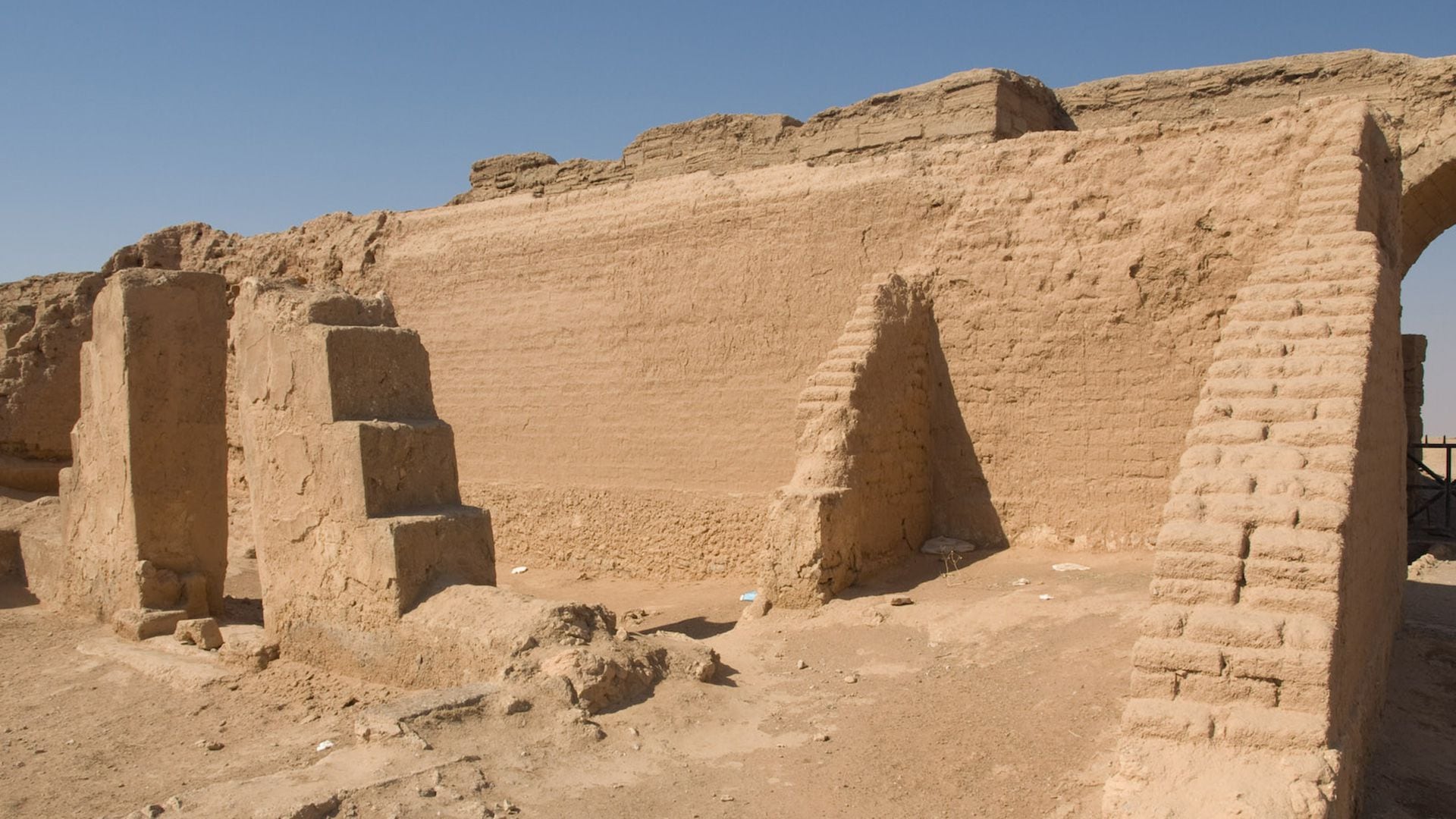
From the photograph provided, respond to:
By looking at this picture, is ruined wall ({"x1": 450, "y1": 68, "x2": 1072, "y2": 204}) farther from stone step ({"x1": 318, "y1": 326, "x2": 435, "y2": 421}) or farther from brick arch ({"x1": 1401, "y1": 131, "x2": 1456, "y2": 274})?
stone step ({"x1": 318, "y1": 326, "x2": 435, "y2": 421})

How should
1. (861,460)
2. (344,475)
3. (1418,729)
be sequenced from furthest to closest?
(861,460) < (344,475) < (1418,729)

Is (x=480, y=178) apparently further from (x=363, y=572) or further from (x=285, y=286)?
→ (x=363, y=572)

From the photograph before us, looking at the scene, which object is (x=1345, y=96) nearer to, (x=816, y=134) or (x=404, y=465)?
(x=816, y=134)

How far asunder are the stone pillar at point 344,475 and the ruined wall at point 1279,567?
138 inches

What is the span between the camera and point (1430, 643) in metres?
6.52

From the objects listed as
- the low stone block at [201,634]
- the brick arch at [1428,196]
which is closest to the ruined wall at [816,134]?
the brick arch at [1428,196]

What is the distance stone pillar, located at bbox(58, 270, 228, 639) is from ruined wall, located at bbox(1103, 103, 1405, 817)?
20.3 ft

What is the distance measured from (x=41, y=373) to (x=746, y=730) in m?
12.5

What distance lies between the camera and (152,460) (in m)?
7.65

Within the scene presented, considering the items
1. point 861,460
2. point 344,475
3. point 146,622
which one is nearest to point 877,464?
point 861,460

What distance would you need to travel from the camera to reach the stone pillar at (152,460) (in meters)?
7.55

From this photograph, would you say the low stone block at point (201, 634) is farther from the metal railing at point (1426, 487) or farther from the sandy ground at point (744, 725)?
the metal railing at point (1426, 487)

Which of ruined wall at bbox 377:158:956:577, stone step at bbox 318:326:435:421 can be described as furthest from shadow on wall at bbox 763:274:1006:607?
stone step at bbox 318:326:435:421

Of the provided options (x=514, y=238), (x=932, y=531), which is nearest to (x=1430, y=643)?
(x=932, y=531)
